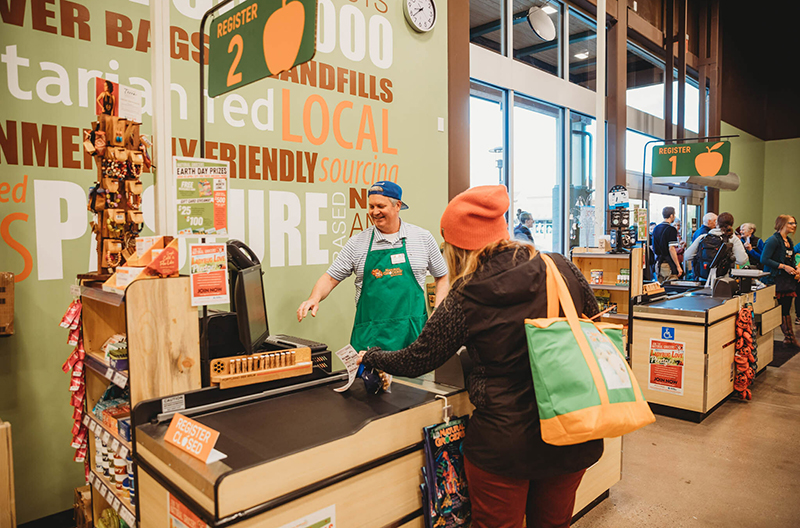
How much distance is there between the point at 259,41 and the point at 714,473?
3.55 meters

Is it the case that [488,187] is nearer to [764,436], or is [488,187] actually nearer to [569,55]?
[764,436]

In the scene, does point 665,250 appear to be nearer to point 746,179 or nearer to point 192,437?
point 192,437

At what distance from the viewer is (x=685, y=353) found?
4.06 metres

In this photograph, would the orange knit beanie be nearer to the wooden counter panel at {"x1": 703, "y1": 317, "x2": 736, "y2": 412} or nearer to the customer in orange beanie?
the customer in orange beanie

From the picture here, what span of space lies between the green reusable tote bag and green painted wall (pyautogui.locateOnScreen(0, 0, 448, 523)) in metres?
2.42

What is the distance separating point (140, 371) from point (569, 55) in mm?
8056

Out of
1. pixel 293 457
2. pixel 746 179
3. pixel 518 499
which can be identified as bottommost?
pixel 518 499

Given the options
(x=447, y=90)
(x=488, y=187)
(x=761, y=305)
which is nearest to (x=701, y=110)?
(x=761, y=305)

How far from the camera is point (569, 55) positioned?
7.93m

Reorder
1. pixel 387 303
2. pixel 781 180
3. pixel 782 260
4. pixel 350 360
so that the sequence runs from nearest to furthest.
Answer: pixel 350 360 < pixel 387 303 < pixel 782 260 < pixel 781 180

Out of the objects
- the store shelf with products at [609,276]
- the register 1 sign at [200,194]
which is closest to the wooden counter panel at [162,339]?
the register 1 sign at [200,194]

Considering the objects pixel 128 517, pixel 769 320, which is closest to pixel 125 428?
pixel 128 517

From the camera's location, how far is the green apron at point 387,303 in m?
2.80

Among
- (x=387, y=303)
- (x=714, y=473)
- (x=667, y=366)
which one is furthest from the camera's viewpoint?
A: (x=667, y=366)
